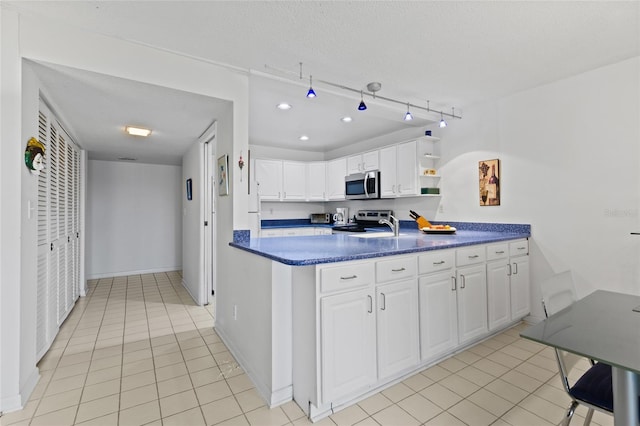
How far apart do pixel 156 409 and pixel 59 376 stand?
3.29 ft

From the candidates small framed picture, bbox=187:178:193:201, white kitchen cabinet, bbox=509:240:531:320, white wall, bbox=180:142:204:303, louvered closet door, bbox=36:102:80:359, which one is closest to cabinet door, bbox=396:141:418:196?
white kitchen cabinet, bbox=509:240:531:320

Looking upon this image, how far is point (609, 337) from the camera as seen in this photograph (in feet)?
3.64

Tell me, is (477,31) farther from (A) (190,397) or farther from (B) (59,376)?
(B) (59,376)

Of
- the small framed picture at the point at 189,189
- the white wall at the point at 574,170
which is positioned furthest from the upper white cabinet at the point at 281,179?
the white wall at the point at 574,170

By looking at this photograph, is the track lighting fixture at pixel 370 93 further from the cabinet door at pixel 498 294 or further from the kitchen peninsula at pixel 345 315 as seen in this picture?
the cabinet door at pixel 498 294

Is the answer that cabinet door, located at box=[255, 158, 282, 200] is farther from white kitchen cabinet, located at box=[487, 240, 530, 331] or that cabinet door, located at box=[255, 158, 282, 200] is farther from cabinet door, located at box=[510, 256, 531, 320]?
cabinet door, located at box=[510, 256, 531, 320]

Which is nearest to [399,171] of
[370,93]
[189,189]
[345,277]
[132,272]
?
[370,93]

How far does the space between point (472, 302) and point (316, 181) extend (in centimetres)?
359

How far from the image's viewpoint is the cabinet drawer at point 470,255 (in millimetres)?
2576

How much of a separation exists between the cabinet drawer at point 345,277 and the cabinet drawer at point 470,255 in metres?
1.02

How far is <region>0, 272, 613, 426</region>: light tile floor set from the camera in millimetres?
1797

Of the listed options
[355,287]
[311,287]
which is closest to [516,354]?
[355,287]

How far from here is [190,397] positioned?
79.4 inches

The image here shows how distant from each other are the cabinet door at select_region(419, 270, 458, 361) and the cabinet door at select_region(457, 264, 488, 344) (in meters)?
0.09
